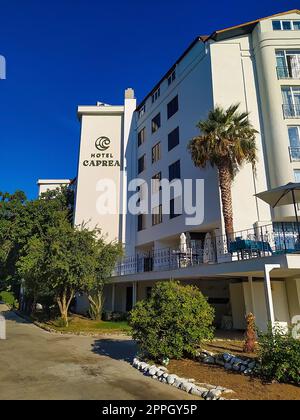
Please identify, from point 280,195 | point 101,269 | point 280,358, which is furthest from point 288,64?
point 280,358

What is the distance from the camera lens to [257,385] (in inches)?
294

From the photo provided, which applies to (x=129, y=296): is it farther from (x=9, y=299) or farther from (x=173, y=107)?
(x=9, y=299)

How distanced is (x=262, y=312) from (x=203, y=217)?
7345mm

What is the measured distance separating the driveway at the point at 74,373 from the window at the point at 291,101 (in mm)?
17501

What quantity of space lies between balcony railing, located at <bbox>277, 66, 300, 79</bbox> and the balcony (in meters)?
2.24

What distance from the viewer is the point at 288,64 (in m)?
22.0

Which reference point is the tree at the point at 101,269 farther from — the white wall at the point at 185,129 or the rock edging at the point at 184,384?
the rock edging at the point at 184,384

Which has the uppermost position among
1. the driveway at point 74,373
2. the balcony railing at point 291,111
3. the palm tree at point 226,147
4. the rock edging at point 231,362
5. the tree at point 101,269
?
the balcony railing at point 291,111

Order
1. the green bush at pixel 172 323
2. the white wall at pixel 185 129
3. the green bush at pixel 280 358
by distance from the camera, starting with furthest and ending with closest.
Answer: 1. the white wall at pixel 185 129
2. the green bush at pixel 172 323
3. the green bush at pixel 280 358

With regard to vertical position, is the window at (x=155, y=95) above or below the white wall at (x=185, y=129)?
above

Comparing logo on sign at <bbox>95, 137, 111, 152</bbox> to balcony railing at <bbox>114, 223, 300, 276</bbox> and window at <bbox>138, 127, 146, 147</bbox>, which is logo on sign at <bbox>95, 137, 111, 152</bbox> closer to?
window at <bbox>138, 127, 146, 147</bbox>

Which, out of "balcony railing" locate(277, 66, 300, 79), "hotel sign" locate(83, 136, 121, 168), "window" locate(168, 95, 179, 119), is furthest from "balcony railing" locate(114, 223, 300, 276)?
"window" locate(168, 95, 179, 119)

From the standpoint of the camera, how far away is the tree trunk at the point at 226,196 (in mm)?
18094

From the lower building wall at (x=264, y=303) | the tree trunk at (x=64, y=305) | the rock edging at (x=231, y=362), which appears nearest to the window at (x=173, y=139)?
the lower building wall at (x=264, y=303)
